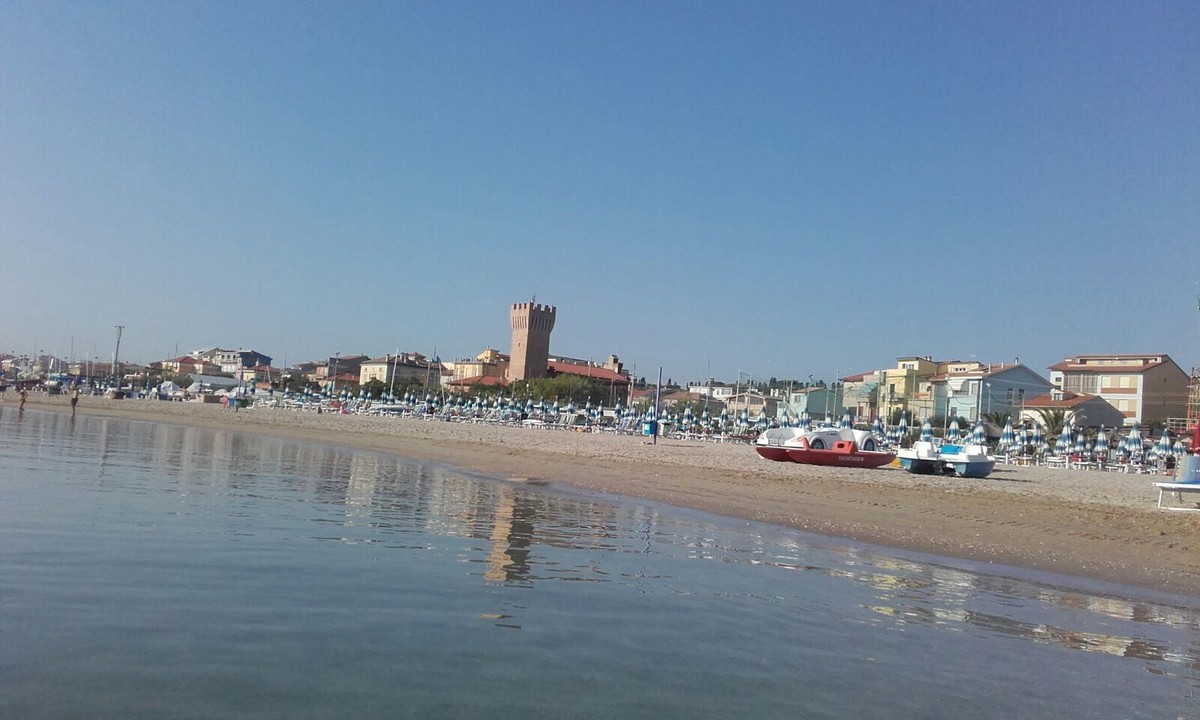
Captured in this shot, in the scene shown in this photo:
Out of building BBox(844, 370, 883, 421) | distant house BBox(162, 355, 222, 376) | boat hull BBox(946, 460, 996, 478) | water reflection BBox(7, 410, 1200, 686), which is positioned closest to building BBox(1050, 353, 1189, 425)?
building BBox(844, 370, 883, 421)

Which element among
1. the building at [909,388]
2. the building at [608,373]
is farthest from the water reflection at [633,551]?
the building at [608,373]

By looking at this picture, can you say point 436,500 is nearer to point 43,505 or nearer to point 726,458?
point 43,505

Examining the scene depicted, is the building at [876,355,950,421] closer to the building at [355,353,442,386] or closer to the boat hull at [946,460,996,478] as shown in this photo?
the boat hull at [946,460,996,478]

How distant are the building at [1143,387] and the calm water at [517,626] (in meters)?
66.0

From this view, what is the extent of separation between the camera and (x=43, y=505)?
10.9m

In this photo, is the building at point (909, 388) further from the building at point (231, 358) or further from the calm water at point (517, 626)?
the building at point (231, 358)

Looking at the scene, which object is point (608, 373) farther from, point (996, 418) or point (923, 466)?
point (923, 466)

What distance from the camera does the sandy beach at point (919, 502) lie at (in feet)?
40.0

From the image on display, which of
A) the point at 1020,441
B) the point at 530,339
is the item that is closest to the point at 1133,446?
the point at 1020,441

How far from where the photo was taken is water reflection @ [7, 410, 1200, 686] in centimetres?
770

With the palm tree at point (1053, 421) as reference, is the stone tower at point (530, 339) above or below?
above

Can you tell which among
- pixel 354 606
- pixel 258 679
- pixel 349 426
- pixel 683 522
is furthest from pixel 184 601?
pixel 349 426

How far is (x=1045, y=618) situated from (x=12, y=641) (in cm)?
815

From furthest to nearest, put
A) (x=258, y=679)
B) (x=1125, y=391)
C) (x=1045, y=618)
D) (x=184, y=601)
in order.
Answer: (x=1125, y=391) → (x=1045, y=618) → (x=184, y=601) → (x=258, y=679)
